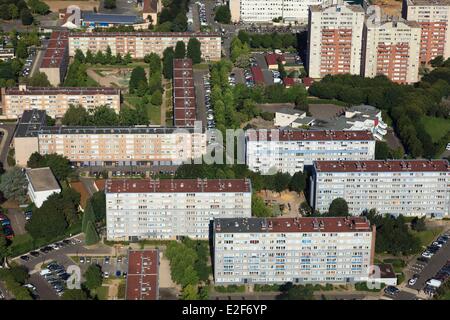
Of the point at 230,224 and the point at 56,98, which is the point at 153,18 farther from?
the point at 230,224

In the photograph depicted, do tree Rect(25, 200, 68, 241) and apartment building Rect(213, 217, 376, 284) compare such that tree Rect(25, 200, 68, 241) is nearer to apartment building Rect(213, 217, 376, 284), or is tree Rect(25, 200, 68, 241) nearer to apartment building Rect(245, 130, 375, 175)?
apartment building Rect(213, 217, 376, 284)

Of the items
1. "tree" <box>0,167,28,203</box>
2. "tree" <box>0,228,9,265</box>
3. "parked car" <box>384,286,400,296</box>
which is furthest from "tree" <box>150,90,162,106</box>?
"parked car" <box>384,286,400,296</box>

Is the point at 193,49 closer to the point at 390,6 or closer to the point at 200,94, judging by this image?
the point at 200,94

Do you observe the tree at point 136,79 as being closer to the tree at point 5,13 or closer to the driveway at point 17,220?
the driveway at point 17,220

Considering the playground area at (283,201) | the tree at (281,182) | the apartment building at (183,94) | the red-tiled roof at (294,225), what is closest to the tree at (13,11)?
the apartment building at (183,94)

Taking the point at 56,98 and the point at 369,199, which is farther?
the point at 56,98

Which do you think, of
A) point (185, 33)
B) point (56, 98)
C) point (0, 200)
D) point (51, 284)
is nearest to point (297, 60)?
point (185, 33)
